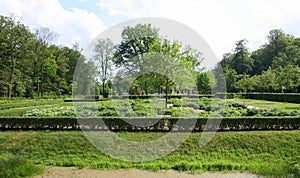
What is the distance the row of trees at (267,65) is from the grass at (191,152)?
84.0 ft

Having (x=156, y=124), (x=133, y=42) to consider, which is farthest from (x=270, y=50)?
(x=156, y=124)

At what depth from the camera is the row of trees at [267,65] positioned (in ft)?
108

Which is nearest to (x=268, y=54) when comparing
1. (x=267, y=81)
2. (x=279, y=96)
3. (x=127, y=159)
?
(x=267, y=81)

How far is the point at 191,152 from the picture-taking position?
26.9ft

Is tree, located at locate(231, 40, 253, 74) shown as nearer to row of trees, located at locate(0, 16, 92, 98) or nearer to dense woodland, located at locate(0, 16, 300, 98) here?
dense woodland, located at locate(0, 16, 300, 98)

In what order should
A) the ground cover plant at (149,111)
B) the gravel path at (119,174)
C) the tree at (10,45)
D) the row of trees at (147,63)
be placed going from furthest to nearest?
the tree at (10,45)
the row of trees at (147,63)
the ground cover plant at (149,111)
the gravel path at (119,174)

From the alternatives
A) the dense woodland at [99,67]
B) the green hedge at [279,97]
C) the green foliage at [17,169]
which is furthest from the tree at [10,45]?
the green hedge at [279,97]

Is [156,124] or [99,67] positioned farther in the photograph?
[99,67]

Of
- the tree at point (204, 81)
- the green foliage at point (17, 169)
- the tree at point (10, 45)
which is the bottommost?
the green foliage at point (17, 169)

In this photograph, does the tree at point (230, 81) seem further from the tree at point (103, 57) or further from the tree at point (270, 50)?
the tree at point (103, 57)

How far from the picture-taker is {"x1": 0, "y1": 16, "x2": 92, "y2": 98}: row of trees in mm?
30938

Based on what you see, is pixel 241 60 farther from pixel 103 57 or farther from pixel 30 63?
pixel 30 63

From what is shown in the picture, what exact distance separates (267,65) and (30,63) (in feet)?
142

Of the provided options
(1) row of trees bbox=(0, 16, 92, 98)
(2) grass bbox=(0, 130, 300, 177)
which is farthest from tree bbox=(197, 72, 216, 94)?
(2) grass bbox=(0, 130, 300, 177)
